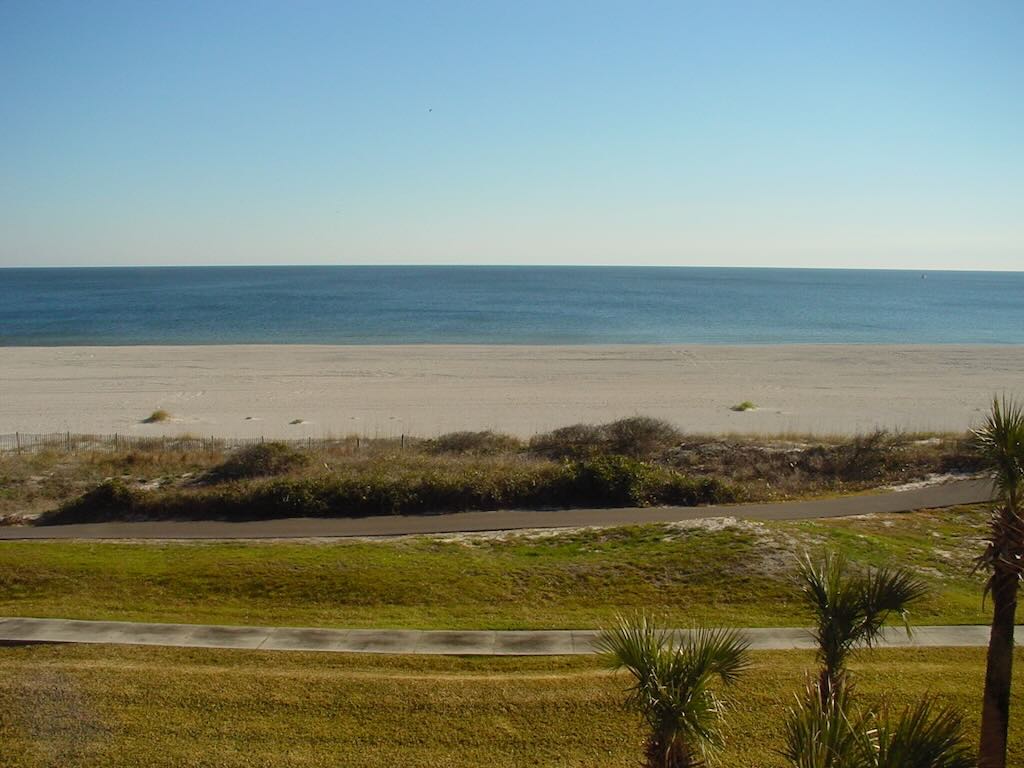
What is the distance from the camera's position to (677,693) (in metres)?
5.27

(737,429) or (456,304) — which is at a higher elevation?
(456,304)

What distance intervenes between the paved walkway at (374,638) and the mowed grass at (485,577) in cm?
46

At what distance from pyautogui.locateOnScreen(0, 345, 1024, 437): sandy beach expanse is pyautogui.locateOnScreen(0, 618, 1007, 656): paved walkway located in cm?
2022

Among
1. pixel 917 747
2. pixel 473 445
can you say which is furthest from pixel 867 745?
pixel 473 445

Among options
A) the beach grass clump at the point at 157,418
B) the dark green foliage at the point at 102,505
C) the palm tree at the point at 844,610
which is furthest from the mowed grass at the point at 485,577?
the beach grass clump at the point at 157,418

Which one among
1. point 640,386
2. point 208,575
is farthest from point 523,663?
point 640,386

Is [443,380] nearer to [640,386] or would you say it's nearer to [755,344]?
[640,386]

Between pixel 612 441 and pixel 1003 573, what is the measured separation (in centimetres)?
1918

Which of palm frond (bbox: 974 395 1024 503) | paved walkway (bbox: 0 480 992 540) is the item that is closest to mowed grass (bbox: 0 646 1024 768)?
palm frond (bbox: 974 395 1024 503)

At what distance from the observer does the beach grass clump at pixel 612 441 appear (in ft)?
78.3

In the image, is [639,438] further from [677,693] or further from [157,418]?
[157,418]

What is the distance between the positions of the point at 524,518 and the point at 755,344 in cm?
5384

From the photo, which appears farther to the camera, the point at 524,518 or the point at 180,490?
the point at 180,490

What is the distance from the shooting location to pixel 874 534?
15625 millimetres
